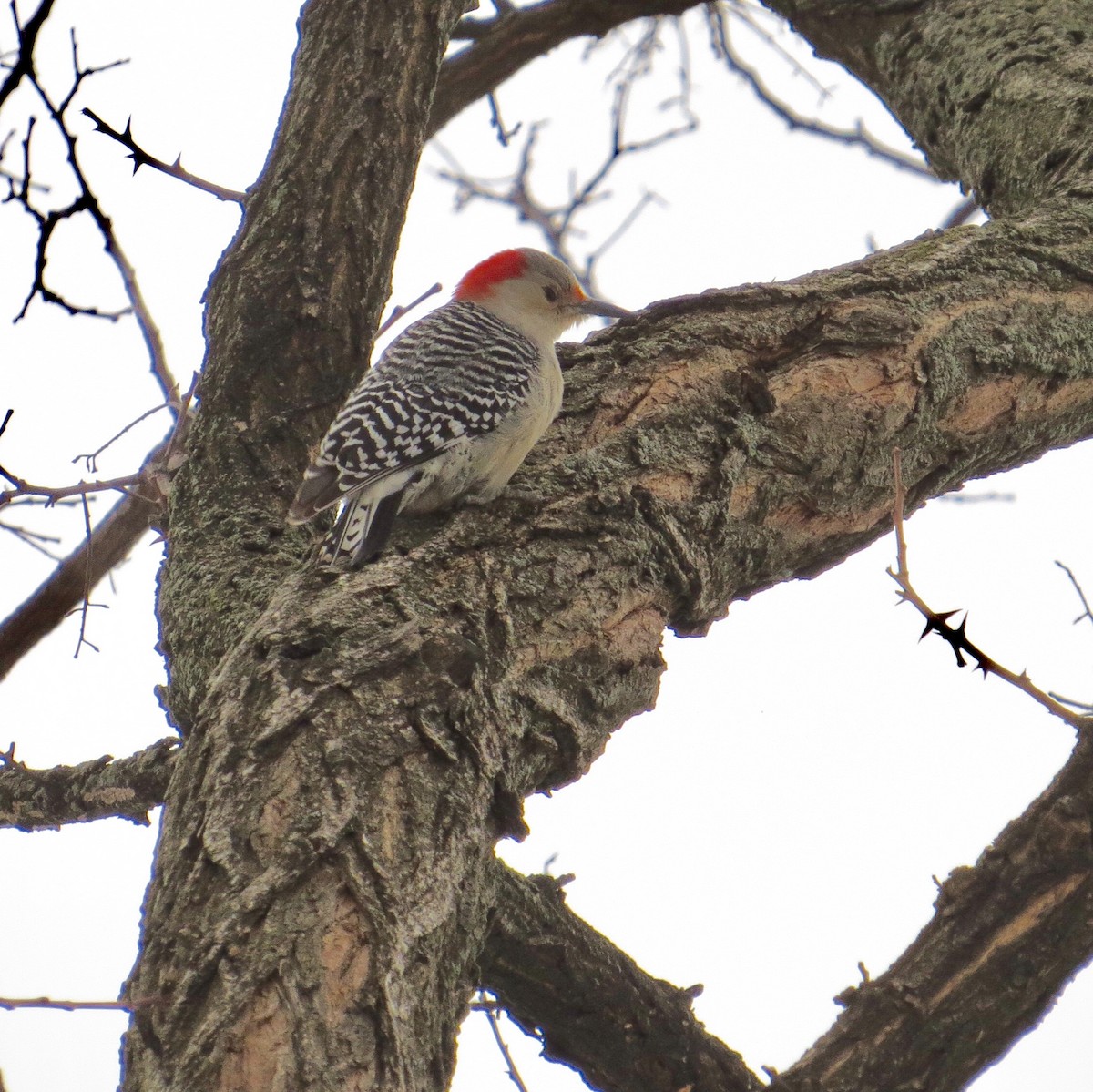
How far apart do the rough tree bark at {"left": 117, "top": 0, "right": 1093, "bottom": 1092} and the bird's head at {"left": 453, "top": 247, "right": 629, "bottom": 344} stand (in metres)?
1.64

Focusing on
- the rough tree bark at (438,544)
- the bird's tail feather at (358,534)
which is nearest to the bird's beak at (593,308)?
the rough tree bark at (438,544)

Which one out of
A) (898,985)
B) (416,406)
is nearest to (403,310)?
(416,406)

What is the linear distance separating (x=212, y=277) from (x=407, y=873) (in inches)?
83.8

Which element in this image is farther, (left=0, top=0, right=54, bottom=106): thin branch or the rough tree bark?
the rough tree bark

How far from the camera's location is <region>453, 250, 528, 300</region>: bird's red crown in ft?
17.7

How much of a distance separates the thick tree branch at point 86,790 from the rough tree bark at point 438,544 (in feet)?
1.05

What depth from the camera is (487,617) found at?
2.54 metres

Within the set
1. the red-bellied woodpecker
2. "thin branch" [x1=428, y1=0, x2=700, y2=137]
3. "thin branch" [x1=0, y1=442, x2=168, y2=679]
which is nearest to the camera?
the red-bellied woodpecker

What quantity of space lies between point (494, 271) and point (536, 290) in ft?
0.68

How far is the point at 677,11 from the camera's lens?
549cm

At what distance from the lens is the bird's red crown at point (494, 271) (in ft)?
17.7

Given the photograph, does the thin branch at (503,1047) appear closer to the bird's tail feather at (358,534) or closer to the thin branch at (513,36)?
the bird's tail feather at (358,534)

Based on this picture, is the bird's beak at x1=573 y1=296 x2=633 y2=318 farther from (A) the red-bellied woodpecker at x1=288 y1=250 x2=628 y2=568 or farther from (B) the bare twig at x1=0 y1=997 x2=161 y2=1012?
(B) the bare twig at x1=0 y1=997 x2=161 y2=1012

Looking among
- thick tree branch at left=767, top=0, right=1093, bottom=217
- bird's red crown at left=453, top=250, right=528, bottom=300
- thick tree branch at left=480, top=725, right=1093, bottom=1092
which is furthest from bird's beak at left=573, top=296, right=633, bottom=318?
thick tree branch at left=480, top=725, right=1093, bottom=1092
